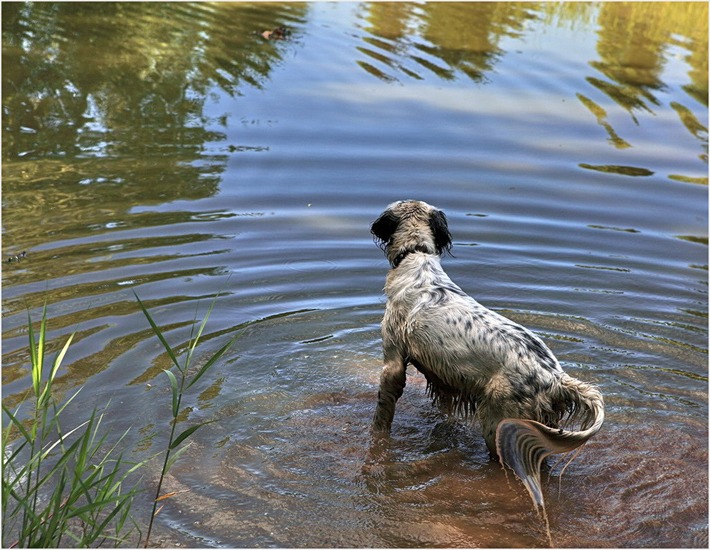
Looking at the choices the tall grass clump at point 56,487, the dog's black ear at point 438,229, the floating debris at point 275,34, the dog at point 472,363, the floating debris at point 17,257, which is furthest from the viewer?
the floating debris at point 275,34

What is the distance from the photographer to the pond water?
4898 mm

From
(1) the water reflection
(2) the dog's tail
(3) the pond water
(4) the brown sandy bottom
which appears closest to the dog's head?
(3) the pond water

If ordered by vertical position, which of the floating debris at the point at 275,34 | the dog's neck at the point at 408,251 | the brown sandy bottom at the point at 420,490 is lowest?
the brown sandy bottom at the point at 420,490

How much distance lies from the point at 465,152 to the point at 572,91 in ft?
10.2

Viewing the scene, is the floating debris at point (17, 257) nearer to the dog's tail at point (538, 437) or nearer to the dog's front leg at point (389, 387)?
the dog's front leg at point (389, 387)

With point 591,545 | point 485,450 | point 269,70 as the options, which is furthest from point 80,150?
point 591,545

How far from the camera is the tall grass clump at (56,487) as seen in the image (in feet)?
10.8

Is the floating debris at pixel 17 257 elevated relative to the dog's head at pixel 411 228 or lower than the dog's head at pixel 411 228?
lower

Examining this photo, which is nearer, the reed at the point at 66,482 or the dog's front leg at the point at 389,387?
the reed at the point at 66,482

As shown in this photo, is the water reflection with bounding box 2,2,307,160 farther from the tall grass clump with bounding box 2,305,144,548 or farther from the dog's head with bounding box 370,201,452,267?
the tall grass clump with bounding box 2,305,144,548

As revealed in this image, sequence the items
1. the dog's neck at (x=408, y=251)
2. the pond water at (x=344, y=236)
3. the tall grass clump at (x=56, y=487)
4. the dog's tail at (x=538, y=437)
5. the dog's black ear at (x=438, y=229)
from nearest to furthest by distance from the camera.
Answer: the tall grass clump at (x=56, y=487)
the dog's tail at (x=538, y=437)
the pond water at (x=344, y=236)
the dog's neck at (x=408, y=251)
the dog's black ear at (x=438, y=229)

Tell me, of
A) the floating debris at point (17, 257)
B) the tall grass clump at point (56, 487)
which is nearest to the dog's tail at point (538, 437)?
the tall grass clump at point (56, 487)

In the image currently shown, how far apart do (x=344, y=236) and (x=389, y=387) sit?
330cm

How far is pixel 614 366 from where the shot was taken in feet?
20.7
